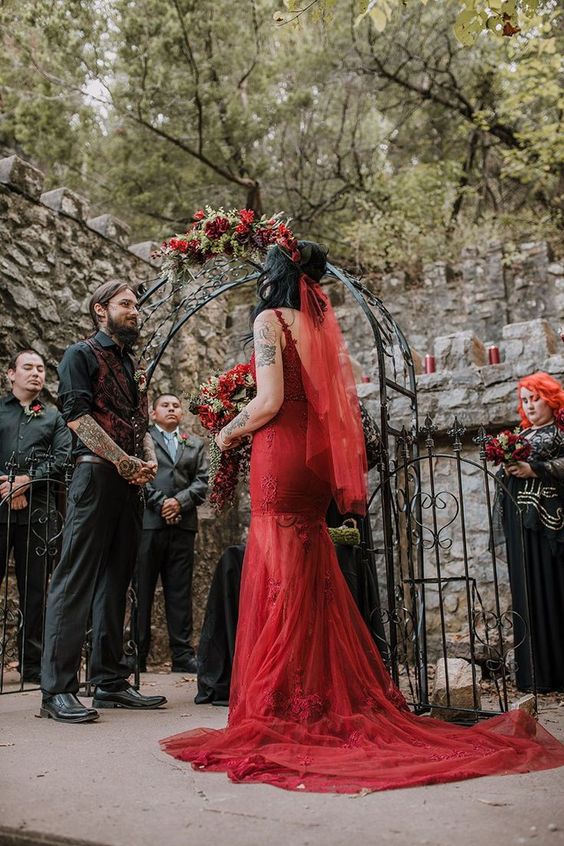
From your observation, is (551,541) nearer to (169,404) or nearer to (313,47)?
(169,404)

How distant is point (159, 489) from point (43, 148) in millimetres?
5702

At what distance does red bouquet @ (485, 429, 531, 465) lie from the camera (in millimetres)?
4715

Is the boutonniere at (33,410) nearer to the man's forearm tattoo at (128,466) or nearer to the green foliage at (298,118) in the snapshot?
the man's forearm tattoo at (128,466)

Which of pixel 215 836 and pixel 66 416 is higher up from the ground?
pixel 66 416

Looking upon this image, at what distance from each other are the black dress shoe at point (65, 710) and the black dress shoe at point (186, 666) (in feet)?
6.52

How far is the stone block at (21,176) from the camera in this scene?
Answer: 5.75 m

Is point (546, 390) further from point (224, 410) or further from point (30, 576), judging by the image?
point (30, 576)

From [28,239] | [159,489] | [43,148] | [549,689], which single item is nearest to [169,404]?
[159,489]

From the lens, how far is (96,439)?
136 inches

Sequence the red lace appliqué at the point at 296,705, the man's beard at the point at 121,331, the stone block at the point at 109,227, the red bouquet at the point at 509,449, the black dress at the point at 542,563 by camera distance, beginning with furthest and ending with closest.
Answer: the stone block at the point at 109,227 < the red bouquet at the point at 509,449 < the black dress at the point at 542,563 < the man's beard at the point at 121,331 < the red lace appliqué at the point at 296,705

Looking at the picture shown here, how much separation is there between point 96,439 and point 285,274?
3.80 feet

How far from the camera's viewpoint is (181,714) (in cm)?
369

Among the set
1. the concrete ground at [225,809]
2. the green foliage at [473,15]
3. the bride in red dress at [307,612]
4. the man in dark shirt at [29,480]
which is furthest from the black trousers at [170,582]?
the green foliage at [473,15]

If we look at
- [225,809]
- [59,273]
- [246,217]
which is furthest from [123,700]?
[59,273]
